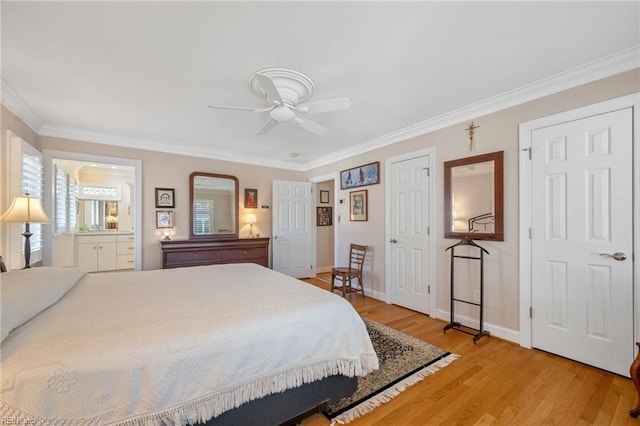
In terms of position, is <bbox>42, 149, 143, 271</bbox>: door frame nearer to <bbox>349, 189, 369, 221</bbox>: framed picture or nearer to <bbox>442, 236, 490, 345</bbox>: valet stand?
<bbox>349, 189, 369, 221</bbox>: framed picture

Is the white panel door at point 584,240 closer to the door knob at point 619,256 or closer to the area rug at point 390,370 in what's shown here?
the door knob at point 619,256

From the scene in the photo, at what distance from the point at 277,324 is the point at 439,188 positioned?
8.82 feet

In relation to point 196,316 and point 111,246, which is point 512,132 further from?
point 111,246

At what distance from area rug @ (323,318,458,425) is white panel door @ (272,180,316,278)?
274 cm

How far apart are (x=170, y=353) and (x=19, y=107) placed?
11.3 ft

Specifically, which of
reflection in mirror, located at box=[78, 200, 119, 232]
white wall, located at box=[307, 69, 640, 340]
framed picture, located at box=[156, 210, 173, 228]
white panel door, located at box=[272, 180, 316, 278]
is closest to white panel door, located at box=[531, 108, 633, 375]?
white wall, located at box=[307, 69, 640, 340]

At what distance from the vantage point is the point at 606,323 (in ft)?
6.94

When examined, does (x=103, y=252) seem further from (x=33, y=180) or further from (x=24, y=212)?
(x=24, y=212)

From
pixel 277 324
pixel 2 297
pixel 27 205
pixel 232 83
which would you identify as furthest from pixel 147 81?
pixel 277 324

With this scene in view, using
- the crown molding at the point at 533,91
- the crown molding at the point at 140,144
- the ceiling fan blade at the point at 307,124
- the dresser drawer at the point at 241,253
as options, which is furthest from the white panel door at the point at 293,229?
the ceiling fan blade at the point at 307,124

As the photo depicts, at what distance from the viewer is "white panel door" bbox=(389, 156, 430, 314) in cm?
346

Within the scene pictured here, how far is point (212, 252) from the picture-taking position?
431 centimetres

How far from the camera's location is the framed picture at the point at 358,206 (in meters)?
4.36

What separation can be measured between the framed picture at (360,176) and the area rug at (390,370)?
7.40 ft
